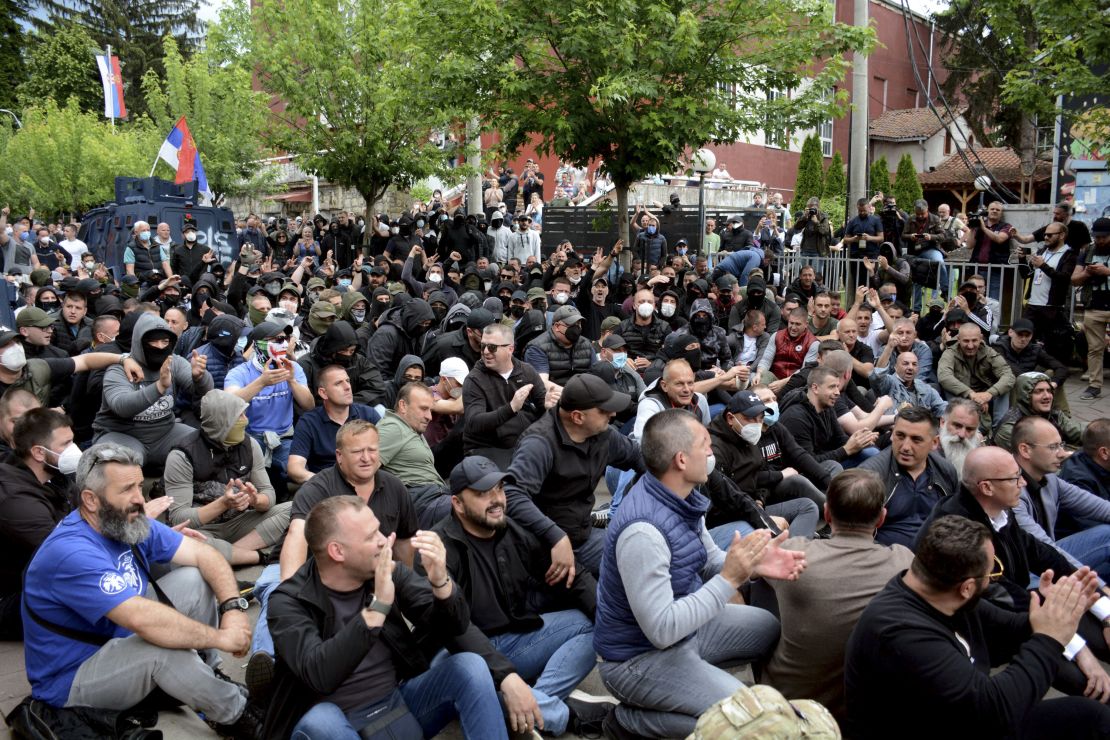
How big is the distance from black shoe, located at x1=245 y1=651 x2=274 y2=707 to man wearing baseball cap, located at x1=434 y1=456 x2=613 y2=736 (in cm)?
95

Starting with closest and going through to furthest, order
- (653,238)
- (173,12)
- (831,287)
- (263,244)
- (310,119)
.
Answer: (831,287), (653,238), (310,119), (263,244), (173,12)

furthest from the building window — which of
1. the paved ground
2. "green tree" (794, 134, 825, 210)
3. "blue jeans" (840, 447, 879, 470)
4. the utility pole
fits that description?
"green tree" (794, 134, 825, 210)

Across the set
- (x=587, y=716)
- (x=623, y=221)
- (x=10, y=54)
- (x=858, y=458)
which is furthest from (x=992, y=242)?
(x=10, y=54)

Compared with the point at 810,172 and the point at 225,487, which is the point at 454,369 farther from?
the point at 810,172

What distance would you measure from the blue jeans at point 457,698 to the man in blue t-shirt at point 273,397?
3.69 metres

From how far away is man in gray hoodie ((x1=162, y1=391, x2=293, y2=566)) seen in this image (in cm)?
591

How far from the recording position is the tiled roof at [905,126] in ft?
126

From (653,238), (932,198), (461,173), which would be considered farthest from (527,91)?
(932,198)

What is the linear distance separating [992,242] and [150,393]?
10474 millimetres

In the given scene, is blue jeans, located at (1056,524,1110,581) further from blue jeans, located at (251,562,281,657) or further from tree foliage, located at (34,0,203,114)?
tree foliage, located at (34,0,203,114)

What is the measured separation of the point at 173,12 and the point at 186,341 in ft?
168

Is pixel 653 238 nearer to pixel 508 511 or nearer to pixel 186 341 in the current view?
pixel 186 341

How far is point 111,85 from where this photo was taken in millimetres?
36594

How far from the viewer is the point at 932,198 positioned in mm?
36156
